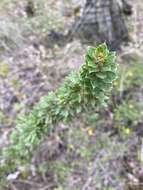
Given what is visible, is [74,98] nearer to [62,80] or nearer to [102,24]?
[62,80]

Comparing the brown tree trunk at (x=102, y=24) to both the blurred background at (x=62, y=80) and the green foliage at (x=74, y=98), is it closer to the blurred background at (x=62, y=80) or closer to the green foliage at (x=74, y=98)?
the blurred background at (x=62, y=80)

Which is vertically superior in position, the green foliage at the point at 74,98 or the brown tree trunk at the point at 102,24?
the brown tree trunk at the point at 102,24

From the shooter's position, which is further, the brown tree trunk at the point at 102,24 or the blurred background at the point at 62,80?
the brown tree trunk at the point at 102,24

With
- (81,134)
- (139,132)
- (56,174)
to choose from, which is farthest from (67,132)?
(139,132)

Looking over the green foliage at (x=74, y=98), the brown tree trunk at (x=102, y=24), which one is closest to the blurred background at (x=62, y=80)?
the brown tree trunk at (x=102, y=24)

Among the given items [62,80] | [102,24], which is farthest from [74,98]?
[102,24]

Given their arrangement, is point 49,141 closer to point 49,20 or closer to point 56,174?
point 56,174
